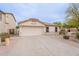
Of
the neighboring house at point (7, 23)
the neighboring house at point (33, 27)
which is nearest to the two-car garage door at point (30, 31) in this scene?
the neighboring house at point (33, 27)

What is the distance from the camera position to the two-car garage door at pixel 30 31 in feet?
20.9

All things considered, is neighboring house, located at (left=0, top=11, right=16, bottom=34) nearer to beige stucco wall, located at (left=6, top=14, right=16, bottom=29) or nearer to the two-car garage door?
beige stucco wall, located at (left=6, top=14, right=16, bottom=29)

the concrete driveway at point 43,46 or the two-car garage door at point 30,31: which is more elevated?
the two-car garage door at point 30,31

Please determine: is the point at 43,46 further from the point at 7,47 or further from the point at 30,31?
the point at 7,47

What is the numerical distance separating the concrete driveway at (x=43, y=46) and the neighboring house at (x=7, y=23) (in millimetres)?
305

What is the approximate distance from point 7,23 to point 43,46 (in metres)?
1.40

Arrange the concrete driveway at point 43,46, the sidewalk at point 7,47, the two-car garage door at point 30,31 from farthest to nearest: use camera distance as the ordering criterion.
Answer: the two-car garage door at point 30,31 < the sidewalk at point 7,47 < the concrete driveway at point 43,46

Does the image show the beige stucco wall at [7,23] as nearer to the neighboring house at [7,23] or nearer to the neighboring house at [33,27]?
the neighboring house at [7,23]

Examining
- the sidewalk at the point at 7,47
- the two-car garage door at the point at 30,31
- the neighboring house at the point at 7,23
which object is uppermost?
the neighboring house at the point at 7,23

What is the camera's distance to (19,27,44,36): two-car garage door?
6.37 m

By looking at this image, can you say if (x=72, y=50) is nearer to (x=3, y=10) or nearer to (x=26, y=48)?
(x=26, y=48)

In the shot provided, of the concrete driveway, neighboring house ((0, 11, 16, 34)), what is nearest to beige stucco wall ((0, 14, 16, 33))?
neighboring house ((0, 11, 16, 34))

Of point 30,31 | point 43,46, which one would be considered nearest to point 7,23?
point 30,31

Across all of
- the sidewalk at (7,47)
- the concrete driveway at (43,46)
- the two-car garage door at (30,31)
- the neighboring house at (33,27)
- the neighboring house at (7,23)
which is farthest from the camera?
the two-car garage door at (30,31)
